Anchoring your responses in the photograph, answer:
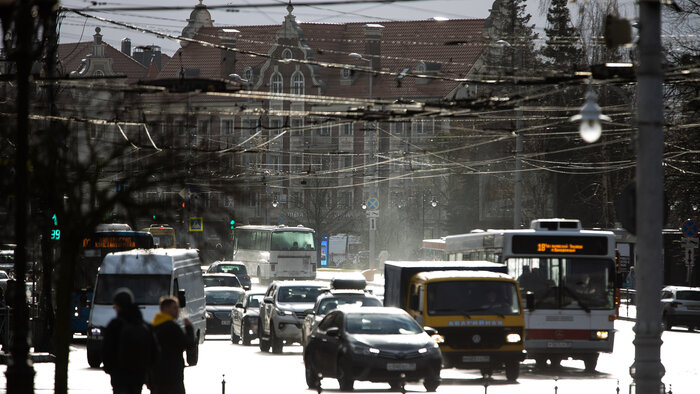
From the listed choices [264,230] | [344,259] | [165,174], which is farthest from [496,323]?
[344,259]

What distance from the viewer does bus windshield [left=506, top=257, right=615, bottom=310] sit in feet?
80.3

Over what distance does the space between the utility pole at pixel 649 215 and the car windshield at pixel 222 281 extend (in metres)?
33.7

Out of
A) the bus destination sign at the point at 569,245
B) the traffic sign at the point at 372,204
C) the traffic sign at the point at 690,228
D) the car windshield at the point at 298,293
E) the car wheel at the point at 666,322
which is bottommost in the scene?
→ the car wheel at the point at 666,322

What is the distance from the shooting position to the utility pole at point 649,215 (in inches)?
484

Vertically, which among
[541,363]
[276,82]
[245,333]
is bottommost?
[245,333]

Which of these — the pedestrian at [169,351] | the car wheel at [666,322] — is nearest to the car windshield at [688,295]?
the car wheel at [666,322]

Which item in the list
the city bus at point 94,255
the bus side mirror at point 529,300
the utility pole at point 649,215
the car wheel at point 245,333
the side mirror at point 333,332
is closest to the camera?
the utility pole at point 649,215

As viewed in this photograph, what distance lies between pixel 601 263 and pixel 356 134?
74.8 m

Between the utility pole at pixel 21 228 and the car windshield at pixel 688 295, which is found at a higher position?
the utility pole at pixel 21 228

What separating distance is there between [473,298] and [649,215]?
10141 millimetres

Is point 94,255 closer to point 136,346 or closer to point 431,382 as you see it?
point 431,382

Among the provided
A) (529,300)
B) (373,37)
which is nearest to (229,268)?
(529,300)

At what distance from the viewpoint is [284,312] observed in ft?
95.7

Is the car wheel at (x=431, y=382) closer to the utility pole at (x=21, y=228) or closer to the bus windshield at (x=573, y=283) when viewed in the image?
the bus windshield at (x=573, y=283)
